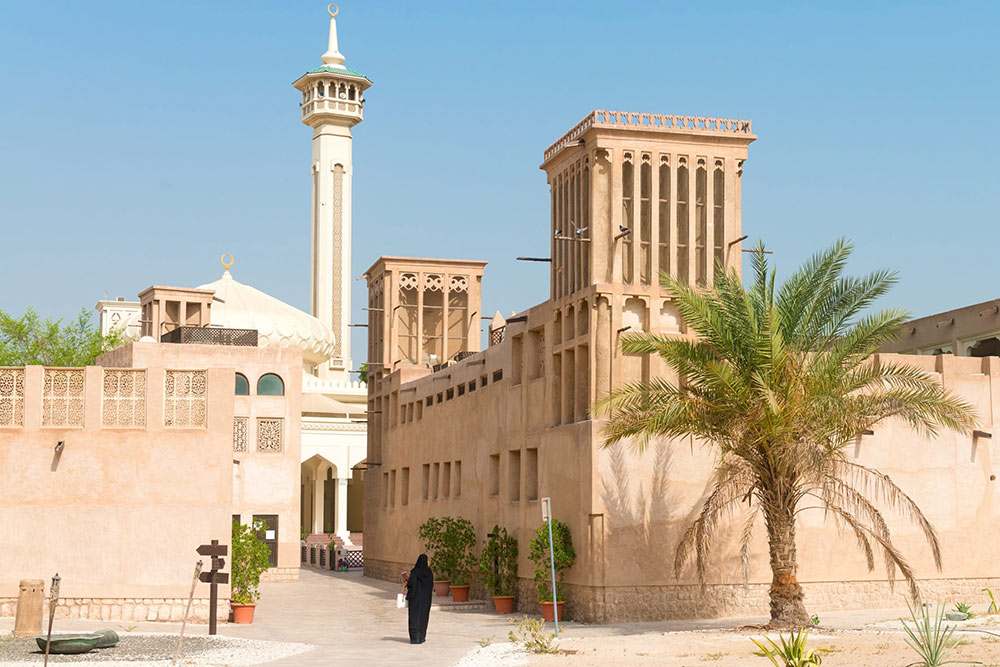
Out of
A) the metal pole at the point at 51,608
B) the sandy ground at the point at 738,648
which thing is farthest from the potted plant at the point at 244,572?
the sandy ground at the point at 738,648

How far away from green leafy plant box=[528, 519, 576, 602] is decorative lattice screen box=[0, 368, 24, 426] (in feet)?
32.3

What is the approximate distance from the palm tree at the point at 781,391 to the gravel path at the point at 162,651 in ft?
21.8

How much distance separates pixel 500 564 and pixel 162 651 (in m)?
11.0

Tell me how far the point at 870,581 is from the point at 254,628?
1197 centimetres

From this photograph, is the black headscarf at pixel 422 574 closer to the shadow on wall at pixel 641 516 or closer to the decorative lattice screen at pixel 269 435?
the shadow on wall at pixel 641 516

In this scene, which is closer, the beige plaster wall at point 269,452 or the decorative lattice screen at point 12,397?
the decorative lattice screen at point 12,397

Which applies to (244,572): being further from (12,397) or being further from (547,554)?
(547,554)

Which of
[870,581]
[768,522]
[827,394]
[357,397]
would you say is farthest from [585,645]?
[357,397]

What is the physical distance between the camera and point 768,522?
22156 millimetres

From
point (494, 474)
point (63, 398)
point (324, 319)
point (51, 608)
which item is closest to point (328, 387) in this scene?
point (324, 319)

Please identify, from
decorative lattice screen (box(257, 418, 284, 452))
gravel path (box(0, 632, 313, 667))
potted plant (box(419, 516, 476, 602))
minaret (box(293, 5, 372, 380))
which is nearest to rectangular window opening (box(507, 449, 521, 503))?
potted plant (box(419, 516, 476, 602))

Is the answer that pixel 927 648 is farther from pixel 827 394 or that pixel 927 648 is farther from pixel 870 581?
pixel 870 581

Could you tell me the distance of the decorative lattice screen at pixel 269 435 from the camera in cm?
4031

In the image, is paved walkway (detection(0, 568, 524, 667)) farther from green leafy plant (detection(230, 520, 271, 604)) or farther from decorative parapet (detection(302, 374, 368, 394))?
decorative parapet (detection(302, 374, 368, 394))
